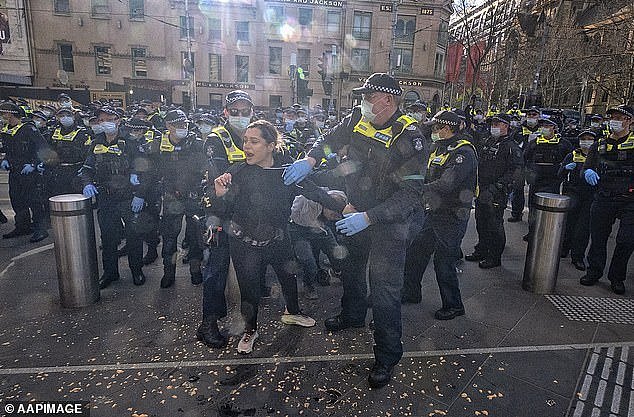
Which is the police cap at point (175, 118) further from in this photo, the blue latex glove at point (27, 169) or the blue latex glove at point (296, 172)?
the blue latex glove at point (27, 169)

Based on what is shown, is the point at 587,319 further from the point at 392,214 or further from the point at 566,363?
the point at 392,214

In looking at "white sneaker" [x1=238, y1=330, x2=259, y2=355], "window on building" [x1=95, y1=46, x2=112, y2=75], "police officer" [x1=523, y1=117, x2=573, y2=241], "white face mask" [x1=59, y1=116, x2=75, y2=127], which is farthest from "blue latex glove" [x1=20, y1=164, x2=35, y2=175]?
"window on building" [x1=95, y1=46, x2=112, y2=75]

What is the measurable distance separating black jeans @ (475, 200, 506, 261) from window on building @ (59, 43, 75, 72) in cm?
3791

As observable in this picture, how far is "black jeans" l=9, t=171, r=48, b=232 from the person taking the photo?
22.1ft

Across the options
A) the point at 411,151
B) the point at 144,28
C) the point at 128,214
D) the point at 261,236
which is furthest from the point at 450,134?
the point at 144,28

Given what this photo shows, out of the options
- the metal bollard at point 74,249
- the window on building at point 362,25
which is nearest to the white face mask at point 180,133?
the metal bollard at point 74,249

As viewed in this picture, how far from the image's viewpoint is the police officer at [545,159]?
725 cm

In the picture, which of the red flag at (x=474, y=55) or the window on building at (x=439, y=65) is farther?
the window on building at (x=439, y=65)

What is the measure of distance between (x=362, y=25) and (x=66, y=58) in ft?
85.4

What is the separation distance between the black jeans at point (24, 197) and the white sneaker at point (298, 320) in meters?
4.97

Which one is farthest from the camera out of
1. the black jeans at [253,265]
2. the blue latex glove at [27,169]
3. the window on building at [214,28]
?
the window on building at [214,28]

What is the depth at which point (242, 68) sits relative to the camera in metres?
37.8

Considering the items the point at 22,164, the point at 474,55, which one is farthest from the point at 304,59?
the point at 22,164

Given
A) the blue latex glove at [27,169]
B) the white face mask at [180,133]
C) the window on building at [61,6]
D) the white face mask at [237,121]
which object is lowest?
the blue latex glove at [27,169]
